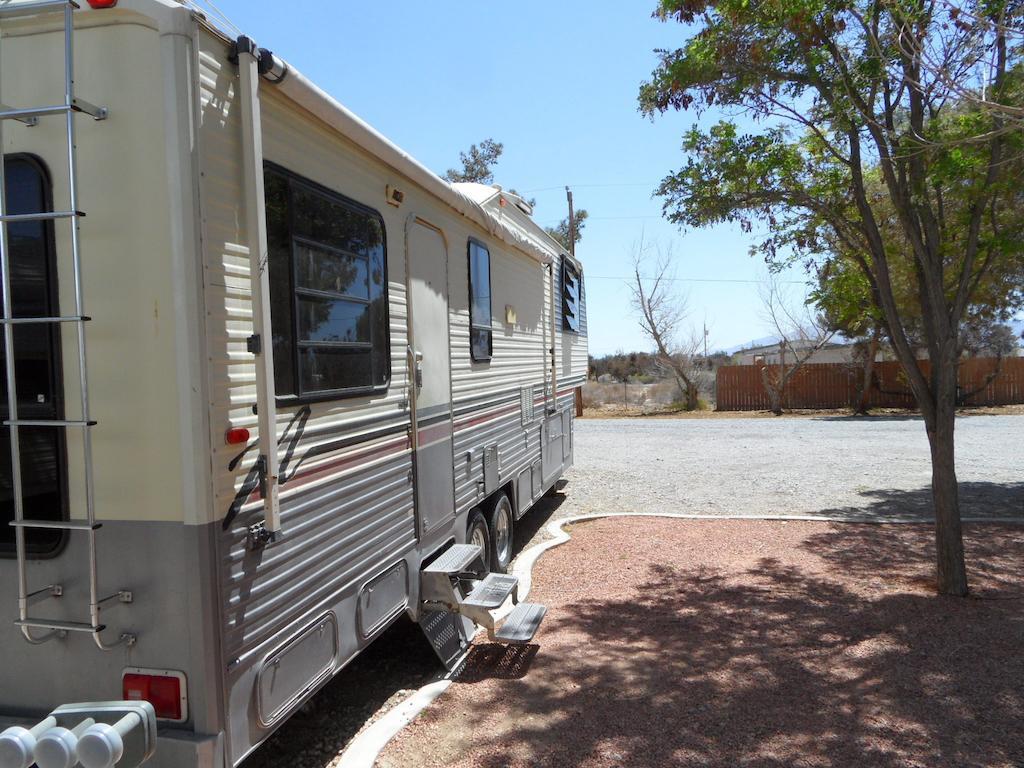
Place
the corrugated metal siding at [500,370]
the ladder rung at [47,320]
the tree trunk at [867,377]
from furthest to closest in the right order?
the tree trunk at [867,377], the corrugated metal siding at [500,370], the ladder rung at [47,320]

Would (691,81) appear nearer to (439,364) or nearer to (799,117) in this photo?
(799,117)

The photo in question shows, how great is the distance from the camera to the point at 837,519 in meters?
7.87

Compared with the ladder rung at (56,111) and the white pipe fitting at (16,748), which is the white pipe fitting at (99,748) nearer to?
the white pipe fitting at (16,748)

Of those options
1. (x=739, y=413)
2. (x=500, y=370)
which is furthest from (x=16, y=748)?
(x=739, y=413)

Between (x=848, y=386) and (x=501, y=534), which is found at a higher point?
(x=848, y=386)

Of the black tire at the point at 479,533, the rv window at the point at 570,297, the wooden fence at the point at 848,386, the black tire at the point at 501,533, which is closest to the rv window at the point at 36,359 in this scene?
the black tire at the point at 479,533

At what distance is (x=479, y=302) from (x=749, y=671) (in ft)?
9.65

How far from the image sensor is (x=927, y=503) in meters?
8.83

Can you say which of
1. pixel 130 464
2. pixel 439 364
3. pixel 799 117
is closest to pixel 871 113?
pixel 799 117

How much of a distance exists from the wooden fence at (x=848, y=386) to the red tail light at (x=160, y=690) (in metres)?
23.7

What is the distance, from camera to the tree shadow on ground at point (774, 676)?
3.38m

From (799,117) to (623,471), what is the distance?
7004 millimetres

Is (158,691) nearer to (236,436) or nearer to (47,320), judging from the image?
(236,436)

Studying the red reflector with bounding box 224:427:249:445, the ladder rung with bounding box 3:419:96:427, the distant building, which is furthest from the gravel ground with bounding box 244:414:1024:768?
the distant building
